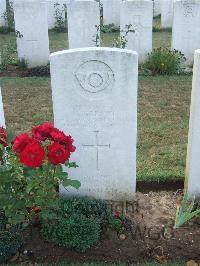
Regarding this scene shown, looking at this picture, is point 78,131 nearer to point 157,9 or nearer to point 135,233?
point 135,233

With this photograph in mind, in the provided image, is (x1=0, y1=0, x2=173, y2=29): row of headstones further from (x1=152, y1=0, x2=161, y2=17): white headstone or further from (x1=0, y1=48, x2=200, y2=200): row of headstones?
(x1=0, y1=48, x2=200, y2=200): row of headstones

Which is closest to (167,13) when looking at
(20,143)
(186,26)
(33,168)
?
(186,26)

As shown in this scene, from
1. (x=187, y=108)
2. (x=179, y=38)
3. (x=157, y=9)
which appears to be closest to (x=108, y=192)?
(x=187, y=108)

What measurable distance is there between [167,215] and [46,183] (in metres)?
1.50

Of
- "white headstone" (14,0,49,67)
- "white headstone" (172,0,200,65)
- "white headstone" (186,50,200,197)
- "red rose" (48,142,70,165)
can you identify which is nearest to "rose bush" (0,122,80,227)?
"red rose" (48,142,70,165)

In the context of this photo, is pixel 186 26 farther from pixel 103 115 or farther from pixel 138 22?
pixel 103 115

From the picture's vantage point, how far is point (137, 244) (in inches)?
152

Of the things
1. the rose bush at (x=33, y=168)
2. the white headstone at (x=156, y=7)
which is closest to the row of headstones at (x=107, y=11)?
the white headstone at (x=156, y=7)

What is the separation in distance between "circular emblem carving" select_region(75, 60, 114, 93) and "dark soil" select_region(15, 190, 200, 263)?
128 cm

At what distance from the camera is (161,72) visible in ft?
28.9

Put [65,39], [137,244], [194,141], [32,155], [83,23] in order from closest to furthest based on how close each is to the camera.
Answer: [32,155]
[137,244]
[194,141]
[83,23]
[65,39]

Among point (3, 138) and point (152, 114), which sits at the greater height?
point (3, 138)

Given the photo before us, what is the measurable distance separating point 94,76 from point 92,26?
574cm

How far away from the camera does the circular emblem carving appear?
3871mm
